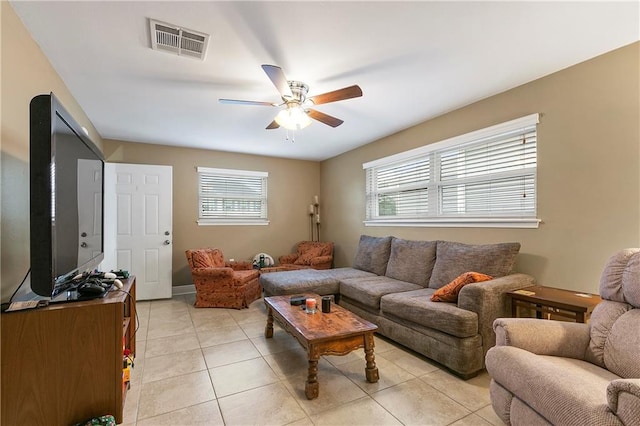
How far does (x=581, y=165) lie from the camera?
2389 mm

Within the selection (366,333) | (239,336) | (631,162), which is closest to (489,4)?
(631,162)

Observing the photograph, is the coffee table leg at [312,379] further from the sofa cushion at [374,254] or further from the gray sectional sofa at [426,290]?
the sofa cushion at [374,254]

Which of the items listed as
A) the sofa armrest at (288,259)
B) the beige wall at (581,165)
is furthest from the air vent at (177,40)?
the sofa armrest at (288,259)

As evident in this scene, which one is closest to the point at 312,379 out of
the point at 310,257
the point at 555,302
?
Result: the point at 555,302

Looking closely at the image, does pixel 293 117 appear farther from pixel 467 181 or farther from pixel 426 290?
pixel 426 290

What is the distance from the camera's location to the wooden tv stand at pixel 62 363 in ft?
4.40

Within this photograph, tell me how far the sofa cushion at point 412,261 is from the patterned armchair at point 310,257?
142 cm

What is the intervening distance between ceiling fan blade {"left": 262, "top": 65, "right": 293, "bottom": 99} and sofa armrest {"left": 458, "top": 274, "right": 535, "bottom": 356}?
7.00 feet

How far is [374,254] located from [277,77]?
275cm

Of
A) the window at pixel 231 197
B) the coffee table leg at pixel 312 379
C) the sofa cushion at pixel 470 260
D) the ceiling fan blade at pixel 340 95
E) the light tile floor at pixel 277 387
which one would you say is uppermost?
the ceiling fan blade at pixel 340 95

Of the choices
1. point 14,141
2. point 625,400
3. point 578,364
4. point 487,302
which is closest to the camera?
point 625,400

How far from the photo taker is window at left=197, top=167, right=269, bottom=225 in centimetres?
506

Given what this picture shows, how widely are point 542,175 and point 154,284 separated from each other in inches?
197

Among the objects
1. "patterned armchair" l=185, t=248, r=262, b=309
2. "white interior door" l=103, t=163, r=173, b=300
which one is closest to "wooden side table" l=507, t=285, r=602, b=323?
"patterned armchair" l=185, t=248, r=262, b=309
